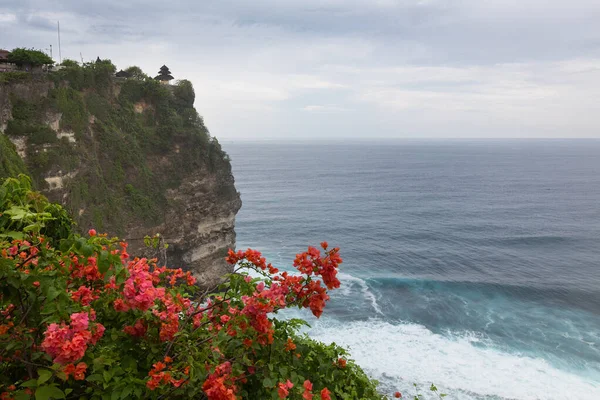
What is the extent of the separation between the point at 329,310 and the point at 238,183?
198 feet

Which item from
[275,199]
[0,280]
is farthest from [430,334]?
[275,199]

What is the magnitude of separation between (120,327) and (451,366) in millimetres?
24937

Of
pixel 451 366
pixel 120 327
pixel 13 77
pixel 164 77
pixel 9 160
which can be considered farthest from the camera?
pixel 164 77

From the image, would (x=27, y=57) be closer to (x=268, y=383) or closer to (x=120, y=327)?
(x=120, y=327)

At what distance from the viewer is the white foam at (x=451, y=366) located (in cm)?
2323

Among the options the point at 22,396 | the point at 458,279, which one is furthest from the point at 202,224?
the point at 22,396

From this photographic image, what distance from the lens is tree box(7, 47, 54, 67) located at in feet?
89.6

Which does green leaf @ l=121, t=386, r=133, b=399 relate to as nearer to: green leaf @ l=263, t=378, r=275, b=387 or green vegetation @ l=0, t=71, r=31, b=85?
green leaf @ l=263, t=378, r=275, b=387

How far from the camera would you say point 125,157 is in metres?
29.5

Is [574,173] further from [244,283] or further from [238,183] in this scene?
[244,283]

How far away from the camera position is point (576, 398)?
73.7ft

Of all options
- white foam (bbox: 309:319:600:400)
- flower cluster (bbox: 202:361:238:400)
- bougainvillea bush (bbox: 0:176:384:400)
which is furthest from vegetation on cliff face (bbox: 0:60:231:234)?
flower cluster (bbox: 202:361:238:400)

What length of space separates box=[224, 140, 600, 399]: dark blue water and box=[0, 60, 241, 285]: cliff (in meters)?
11.0

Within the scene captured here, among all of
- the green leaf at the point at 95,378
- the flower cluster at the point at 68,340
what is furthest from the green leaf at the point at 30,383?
the green leaf at the point at 95,378
